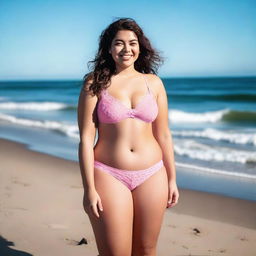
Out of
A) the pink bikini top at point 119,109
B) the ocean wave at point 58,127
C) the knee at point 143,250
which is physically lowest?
the ocean wave at point 58,127

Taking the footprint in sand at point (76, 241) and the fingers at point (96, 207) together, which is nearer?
the fingers at point (96, 207)

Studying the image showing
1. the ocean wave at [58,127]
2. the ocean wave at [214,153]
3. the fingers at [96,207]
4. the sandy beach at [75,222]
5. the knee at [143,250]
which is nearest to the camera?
the fingers at [96,207]

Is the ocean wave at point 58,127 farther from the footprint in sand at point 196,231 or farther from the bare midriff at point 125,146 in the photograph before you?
the bare midriff at point 125,146

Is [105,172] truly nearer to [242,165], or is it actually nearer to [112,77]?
[112,77]

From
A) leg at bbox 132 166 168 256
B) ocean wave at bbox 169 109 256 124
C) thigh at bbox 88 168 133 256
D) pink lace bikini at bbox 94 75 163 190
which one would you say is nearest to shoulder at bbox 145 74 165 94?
pink lace bikini at bbox 94 75 163 190

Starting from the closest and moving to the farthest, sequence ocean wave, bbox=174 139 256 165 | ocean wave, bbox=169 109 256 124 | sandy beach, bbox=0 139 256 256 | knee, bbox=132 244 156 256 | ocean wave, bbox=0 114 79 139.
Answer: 1. knee, bbox=132 244 156 256
2. sandy beach, bbox=0 139 256 256
3. ocean wave, bbox=174 139 256 165
4. ocean wave, bbox=0 114 79 139
5. ocean wave, bbox=169 109 256 124

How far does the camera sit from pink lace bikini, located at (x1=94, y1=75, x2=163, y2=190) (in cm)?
263

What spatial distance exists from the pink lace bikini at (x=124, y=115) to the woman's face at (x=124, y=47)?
26 centimetres

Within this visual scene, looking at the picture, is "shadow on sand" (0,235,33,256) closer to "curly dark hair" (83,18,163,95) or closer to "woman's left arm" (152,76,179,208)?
"woman's left arm" (152,76,179,208)

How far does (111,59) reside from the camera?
2.88 metres

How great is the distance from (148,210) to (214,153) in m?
6.30

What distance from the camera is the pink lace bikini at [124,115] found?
2.63m

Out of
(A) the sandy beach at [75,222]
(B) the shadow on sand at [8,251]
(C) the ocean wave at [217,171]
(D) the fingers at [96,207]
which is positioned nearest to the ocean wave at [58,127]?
(C) the ocean wave at [217,171]

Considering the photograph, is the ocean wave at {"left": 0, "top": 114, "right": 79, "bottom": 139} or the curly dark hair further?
the ocean wave at {"left": 0, "top": 114, "right": 79, "bottom": 139}
